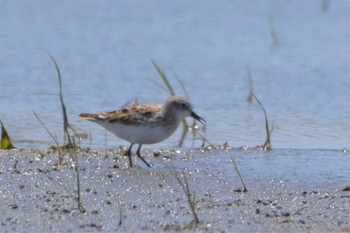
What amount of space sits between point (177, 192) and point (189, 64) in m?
5.66

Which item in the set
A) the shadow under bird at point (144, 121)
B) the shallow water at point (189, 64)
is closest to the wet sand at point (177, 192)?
the shadow under bird at point (144, 121)

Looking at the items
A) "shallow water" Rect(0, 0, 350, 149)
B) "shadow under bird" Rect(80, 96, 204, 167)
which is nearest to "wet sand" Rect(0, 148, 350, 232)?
"shadow under bird" Rect(80, 96, 204, 167)

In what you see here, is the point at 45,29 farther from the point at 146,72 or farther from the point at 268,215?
the point at 268,215

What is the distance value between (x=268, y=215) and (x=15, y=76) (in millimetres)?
6124

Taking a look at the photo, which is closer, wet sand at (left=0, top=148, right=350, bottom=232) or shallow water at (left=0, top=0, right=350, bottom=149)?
wet sand at (left=0, top=148, right=350, bottom=232)

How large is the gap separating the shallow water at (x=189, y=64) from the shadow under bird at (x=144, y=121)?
72cm

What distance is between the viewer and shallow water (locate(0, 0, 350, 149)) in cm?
954

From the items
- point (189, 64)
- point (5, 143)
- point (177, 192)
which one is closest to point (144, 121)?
point (5, 143)

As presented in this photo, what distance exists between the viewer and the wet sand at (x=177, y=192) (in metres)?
5.61

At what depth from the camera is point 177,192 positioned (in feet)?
21.4

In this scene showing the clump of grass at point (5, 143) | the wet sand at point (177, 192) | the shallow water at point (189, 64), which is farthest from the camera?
the shallow water at point (189, 64)

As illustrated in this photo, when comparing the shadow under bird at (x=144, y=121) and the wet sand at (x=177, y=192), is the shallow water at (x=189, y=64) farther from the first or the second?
the wet sand at (x=177, y=192)

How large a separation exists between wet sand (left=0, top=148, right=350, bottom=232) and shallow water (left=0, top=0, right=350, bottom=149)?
0.97m

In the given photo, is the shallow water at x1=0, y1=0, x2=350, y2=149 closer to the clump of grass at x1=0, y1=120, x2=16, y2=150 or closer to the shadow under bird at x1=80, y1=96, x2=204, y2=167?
the clump of grass at x1=0, y1=120, x2=16, y2=150
